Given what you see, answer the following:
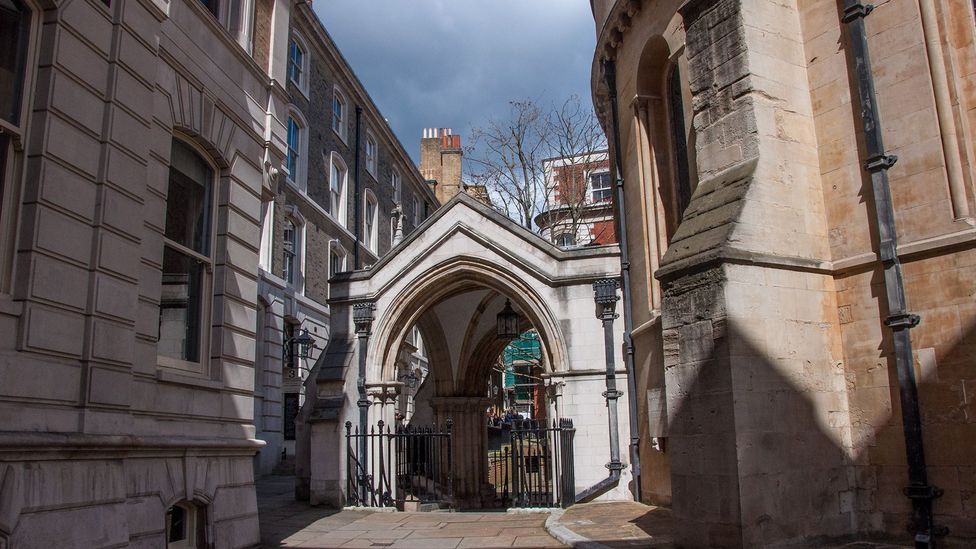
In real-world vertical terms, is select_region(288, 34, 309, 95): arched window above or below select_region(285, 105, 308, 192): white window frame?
above

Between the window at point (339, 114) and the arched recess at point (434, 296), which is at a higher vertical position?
the window at point (339, 114)

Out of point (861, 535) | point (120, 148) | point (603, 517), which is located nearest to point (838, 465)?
point (861, 535)

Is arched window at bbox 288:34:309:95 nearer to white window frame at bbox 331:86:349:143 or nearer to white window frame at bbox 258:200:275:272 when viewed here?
white window frame at bbox 331:86:349:143

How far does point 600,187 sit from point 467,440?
21445 millimetres

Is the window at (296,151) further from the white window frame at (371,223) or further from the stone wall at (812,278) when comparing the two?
the stone wall at (812,278)

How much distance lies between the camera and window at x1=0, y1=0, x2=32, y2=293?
17.5 feet

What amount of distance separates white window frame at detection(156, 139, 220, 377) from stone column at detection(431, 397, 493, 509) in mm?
11164

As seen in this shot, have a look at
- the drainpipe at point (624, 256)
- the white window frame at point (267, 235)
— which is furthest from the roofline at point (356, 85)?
the drainpipe at point (624, 256)

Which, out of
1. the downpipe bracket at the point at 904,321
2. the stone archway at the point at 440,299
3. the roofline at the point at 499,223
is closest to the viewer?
the downpipe bracket at the point at 904,321

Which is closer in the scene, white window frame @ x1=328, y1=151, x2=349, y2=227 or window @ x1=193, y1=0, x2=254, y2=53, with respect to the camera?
window @ x1=193, y1=0, x2=254, y2=53

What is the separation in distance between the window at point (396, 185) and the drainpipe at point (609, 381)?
22.4 meters

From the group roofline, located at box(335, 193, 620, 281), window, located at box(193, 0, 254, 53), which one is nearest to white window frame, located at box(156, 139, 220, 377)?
window, located at box(193, 0, 254, 53)

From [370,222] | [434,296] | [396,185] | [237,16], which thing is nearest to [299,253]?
[370,222]

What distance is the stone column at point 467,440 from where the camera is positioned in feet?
60.5
